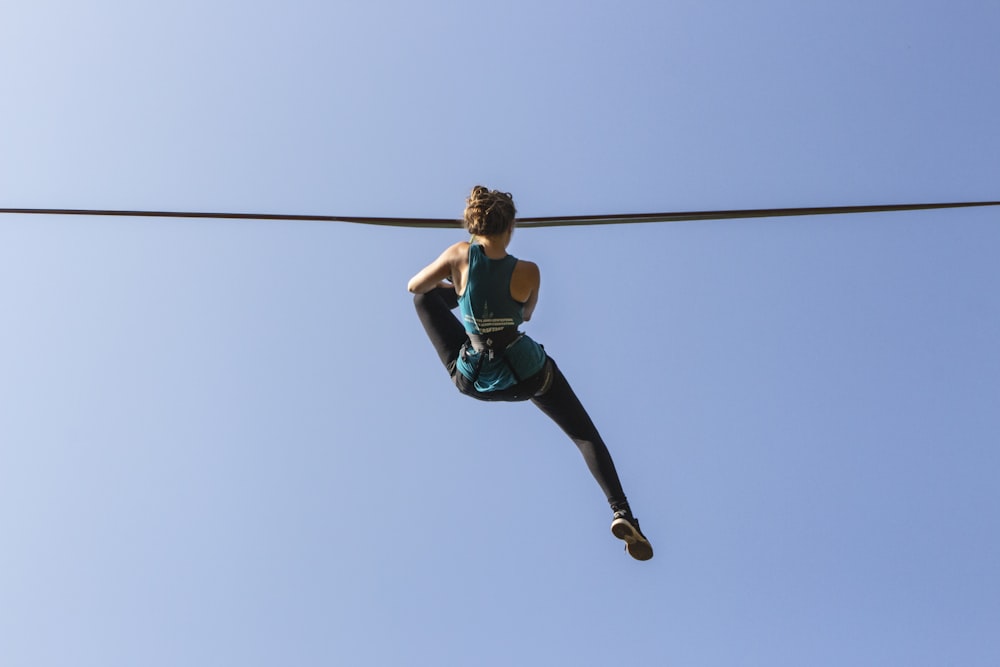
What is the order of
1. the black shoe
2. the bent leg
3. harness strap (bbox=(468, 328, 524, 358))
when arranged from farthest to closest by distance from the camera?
the bent leg < the black shoe < harness strap (bbox=(468, 328, 524, 358))

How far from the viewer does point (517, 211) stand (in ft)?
17.0

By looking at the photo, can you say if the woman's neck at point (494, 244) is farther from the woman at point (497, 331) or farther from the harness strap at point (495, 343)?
the harness strap at point (495, 343)

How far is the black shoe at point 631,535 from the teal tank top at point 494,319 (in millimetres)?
829

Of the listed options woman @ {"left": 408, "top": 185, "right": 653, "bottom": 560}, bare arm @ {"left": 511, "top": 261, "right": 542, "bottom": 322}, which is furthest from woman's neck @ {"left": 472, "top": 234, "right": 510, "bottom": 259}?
bare arm @ {"left": 511, "top": 261, "right": 542, "bottom": 322}

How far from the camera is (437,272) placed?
17.5 ft

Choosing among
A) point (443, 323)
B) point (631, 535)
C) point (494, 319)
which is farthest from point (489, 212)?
point (631, 535)

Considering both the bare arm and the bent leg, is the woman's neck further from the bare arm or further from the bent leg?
the bent leg

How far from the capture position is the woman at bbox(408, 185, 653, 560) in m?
5.15

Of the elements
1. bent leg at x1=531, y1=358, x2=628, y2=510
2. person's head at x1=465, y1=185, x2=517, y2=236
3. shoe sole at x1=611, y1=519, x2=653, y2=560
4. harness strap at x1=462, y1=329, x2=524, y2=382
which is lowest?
shoe sole at x1=611, y1=519, x2=653, y2=560

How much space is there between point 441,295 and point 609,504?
1327 mm

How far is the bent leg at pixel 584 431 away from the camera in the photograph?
18.7 ft

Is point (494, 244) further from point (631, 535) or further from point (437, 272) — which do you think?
point (631, 535)

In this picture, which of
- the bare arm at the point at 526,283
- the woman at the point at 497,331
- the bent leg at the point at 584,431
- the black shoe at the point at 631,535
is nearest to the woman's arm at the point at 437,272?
the woman at the point at 497,331

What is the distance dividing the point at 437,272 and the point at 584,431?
112cm
